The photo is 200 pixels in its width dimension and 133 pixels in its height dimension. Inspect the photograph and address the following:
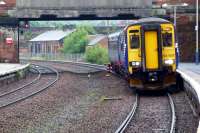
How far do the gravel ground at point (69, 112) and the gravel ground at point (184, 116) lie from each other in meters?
1.53

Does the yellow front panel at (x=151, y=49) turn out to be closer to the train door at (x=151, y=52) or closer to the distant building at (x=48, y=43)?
the train door at (x=151, y=52)

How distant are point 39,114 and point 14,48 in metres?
33.2

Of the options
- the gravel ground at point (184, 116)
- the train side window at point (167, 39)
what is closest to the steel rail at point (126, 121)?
the gravel ground at point (184, 116)

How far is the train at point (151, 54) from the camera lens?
22484 mm

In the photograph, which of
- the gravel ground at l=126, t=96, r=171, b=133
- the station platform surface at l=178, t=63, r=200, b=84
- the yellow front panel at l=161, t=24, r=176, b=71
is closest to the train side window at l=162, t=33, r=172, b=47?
the yellow front panel at l=161, t=24, r=176, b=71

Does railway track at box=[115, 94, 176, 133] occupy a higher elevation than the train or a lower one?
lower

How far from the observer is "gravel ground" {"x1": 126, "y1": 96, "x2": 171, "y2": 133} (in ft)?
46.6

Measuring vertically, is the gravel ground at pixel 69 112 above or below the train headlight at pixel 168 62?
below

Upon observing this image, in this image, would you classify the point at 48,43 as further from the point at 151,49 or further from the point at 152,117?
the point at 152,117

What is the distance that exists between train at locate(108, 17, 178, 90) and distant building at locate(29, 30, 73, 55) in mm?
94042

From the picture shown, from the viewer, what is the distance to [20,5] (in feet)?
151

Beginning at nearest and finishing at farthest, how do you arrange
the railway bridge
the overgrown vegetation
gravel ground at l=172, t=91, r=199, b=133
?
gravel ground at l=172, t=91, r=199, b=133, the railway bridge, the overgrown vegetation

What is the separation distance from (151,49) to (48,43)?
317 ft

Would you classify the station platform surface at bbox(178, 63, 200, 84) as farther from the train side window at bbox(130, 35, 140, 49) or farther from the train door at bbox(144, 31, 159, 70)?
the train side window at bbox(130, 35, 140, 49)
